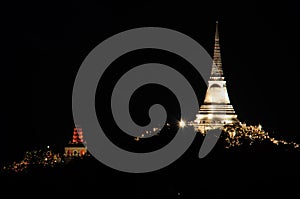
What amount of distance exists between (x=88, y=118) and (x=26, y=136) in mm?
4362

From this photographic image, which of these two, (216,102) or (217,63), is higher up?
(217,63)

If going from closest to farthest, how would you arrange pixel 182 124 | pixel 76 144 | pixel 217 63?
pixel 182 124 → pixel 76 144 → pixel 217 63

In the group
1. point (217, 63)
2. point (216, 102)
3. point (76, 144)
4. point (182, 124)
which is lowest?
point (182, 124)

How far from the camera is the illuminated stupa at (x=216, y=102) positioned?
255ft

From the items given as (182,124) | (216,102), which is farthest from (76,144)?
(216,102)

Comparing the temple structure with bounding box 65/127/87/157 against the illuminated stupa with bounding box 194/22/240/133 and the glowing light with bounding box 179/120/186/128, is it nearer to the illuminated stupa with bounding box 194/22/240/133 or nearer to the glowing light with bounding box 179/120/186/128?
the glowing light with bounding box 179/120/186/128

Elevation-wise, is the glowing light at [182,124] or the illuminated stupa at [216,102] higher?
the illuminated stupa at [216,102]

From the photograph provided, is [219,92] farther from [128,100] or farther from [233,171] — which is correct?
[233,171]

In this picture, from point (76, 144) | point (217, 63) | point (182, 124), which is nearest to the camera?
point (182, 124)

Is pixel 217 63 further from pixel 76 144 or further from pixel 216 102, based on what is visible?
pixel 76 144

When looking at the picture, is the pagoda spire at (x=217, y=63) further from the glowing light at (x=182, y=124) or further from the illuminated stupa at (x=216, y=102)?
the glowing light at (x=182, y=124)

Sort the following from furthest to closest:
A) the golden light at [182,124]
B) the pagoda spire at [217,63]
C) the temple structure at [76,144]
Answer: the pagoda spire at [217,63], the temple structure at [76,144], the golden light at [182,124]

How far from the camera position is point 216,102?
3098 inches

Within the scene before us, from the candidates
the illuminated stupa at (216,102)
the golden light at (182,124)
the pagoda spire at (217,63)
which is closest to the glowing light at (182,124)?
the golden light at (182,124)
